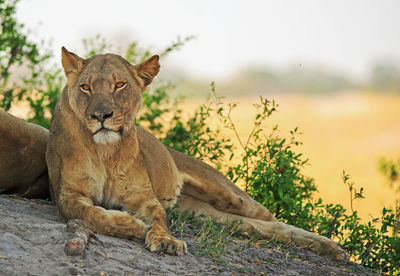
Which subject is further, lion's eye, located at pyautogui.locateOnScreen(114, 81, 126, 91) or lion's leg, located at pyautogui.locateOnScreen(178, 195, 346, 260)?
lion's leg, located at pyautogui.locateOnScreen(178, 195, 346, 260)

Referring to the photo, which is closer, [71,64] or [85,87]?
[85,87]

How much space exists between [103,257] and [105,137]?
1.02 m

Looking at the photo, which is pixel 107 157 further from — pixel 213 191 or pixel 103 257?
pixel 213 191

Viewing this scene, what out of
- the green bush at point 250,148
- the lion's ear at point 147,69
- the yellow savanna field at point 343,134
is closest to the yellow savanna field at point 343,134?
the yellow savanna field at point 343,134

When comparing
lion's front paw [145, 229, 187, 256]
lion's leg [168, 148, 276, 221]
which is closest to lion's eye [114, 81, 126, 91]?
lion's front paw [145, 229, 187, 256]

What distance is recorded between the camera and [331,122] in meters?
37.8

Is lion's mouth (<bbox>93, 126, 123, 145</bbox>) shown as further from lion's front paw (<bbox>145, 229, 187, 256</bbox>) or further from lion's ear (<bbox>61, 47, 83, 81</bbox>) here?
lion's front paw (<bbox>145, 229, 187, 256</bbox>)

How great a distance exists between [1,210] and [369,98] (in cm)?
→ 4313

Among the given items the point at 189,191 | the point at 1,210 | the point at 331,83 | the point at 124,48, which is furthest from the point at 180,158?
the point at 331,83

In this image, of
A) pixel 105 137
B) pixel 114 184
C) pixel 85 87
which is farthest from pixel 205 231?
pixel 85 87

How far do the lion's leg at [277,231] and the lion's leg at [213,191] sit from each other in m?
0.06

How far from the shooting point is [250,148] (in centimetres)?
618

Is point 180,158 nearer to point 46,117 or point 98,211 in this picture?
point 98,211

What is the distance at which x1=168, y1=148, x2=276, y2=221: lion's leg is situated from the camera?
219 inches
